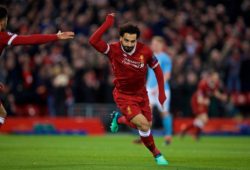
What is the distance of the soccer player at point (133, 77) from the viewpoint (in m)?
12.8

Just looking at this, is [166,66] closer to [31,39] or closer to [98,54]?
[98,54]

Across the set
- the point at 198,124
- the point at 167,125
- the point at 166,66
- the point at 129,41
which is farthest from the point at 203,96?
the point at 129,41

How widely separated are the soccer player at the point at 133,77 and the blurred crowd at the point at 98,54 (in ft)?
42.9

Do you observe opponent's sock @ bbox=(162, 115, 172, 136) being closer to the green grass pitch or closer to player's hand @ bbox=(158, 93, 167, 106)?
the green grass pitch

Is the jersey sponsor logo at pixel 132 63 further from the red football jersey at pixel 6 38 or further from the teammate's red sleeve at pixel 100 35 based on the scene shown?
the red football jersey at pixel 6 38

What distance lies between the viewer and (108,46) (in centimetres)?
1294

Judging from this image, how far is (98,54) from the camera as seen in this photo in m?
27.2

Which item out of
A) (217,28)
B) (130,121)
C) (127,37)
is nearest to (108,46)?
(127,37)

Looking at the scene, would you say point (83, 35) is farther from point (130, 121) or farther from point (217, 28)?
point (130, 121)

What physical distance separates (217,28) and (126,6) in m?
3.94

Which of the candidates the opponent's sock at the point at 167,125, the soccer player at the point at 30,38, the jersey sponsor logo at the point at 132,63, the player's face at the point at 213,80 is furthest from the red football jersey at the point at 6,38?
the player's face at the point at 213,80

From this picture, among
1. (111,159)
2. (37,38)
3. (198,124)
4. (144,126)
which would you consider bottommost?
(198,124)

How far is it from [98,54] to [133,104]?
14.2m

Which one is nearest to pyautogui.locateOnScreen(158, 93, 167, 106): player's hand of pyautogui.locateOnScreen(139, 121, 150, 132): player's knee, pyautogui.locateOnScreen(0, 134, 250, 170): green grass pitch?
pyautogui.locateOnScreen(139, 121, 150, 132): player's knee
